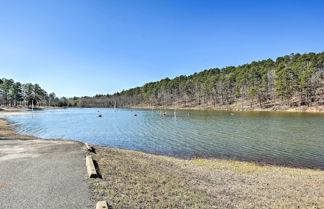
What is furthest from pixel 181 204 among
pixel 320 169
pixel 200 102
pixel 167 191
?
pixel 200 102

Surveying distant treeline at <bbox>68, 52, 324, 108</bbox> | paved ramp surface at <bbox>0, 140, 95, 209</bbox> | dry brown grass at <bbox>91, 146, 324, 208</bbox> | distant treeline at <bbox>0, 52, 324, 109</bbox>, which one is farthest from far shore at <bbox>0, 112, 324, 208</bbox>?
distant treeline at <bbox>0, 52, 324, 109</bbox>

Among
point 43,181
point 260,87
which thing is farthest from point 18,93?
point 260,87

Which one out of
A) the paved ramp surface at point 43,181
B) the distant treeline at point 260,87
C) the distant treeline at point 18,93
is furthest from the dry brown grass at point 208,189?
the distant treeline at point 18,93

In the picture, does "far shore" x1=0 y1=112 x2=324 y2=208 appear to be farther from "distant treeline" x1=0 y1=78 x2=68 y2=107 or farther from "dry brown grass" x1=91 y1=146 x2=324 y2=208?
"distant treeline" x1=0 y1=78 x2=68 y2=107

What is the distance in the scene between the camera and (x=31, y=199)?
18.8 ft

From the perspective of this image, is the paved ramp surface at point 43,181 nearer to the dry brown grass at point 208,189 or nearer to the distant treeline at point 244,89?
the dry brown grass at point 208,189

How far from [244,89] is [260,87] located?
8.77m

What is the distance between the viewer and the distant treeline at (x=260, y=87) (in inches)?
3027

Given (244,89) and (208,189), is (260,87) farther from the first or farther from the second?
(208,189)

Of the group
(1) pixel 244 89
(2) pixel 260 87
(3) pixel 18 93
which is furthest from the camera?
(3) pixel 18 93

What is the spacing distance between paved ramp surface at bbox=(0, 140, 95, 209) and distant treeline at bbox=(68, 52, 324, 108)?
87315 mm

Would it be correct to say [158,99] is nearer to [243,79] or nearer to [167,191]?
[243,79]

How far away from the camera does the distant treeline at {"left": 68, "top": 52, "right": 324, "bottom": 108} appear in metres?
76.9

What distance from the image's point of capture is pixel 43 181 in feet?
23.4
